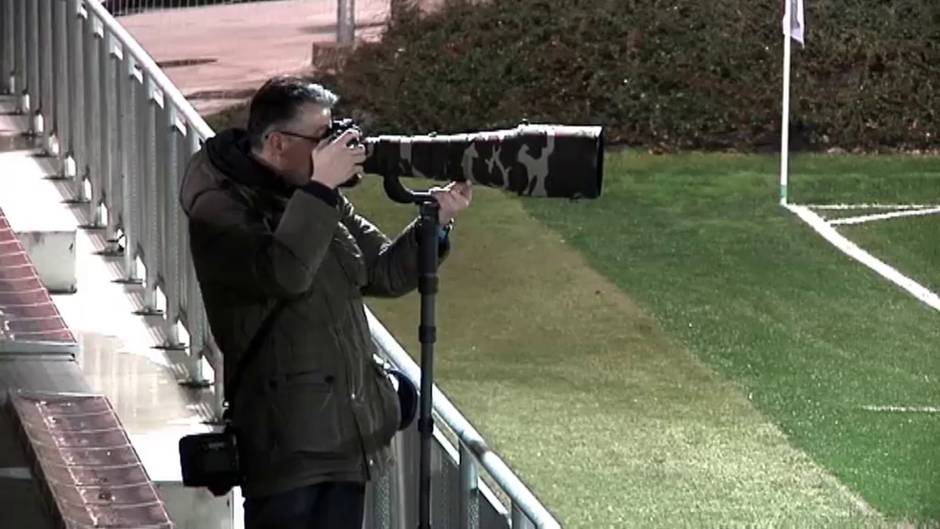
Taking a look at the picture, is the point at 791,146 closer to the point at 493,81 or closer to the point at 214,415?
the point at 493,81

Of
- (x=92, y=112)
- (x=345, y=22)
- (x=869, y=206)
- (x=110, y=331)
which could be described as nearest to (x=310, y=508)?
(x=110, y=331)

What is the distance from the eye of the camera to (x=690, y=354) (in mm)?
11273

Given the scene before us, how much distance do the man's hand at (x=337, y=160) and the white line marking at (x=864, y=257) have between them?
9121mm

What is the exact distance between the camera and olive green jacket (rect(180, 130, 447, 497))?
3764mm

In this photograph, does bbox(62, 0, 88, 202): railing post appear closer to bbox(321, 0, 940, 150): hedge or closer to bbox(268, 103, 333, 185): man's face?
bbox(268, 103, 333, 185): man's face

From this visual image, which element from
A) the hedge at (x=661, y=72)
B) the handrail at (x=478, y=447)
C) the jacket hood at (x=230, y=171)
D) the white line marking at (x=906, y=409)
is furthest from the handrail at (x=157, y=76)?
the hedge at (x=661, y=72)

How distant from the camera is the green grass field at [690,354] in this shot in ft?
29.0

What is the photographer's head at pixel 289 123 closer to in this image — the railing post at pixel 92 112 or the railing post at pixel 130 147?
the railing post at pixel 130 147

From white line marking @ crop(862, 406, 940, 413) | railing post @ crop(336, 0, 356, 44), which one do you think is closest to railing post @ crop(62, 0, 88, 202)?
white line marking @ crop(862, 406, 940, 413)

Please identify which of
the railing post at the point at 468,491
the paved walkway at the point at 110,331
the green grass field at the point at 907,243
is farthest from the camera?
the green grass field at the point at 907,243

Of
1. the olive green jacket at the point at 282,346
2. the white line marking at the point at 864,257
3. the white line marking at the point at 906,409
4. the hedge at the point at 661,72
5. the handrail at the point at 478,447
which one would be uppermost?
the olive green jacket at the point at 282,346

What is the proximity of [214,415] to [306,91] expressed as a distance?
183cm

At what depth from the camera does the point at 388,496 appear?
4.47 metres

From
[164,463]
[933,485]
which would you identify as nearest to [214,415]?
[164,463]
